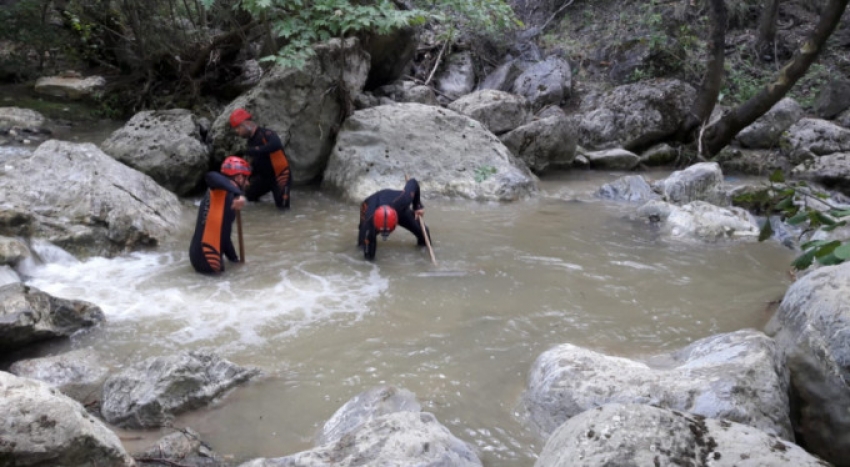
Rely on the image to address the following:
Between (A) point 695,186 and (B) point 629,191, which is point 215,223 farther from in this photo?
(A) point 695,186

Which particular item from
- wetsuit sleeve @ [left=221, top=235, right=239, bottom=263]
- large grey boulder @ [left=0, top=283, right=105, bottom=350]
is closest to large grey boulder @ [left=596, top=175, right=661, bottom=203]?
wetsuit sleeve @ [left=221, top=235, right=239, bottom=263]

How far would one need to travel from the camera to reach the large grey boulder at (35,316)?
435 centimetres

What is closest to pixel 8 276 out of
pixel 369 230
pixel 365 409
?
pixel 369 230

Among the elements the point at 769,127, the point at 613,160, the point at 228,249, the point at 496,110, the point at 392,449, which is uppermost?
the point at 496,110

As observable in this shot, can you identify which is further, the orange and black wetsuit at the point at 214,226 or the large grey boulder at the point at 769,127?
the large grey boulder at the point at 769,127

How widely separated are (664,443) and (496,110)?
9.78 meters

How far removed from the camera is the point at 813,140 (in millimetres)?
11547

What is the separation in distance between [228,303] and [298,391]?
5.80 ft

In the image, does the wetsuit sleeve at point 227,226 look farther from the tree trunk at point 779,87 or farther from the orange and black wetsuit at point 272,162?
the tree trunk at point 779,87

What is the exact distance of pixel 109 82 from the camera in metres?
11.8

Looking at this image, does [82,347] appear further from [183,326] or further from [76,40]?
[76,40]

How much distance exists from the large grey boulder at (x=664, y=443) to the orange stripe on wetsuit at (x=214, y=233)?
15.1ft

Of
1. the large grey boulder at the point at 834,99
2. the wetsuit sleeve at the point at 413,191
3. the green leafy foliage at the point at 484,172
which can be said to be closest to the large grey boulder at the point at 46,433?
the wetsuit sleeve at the point at 413,191

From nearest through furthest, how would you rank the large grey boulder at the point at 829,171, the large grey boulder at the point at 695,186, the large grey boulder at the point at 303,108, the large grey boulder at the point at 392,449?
the large grey boulder at the point at 392,449, the large grey boulder at the point at 695,186, the large grey boulder at the point at 303,108, the large grey boulder at the point at 829,171
